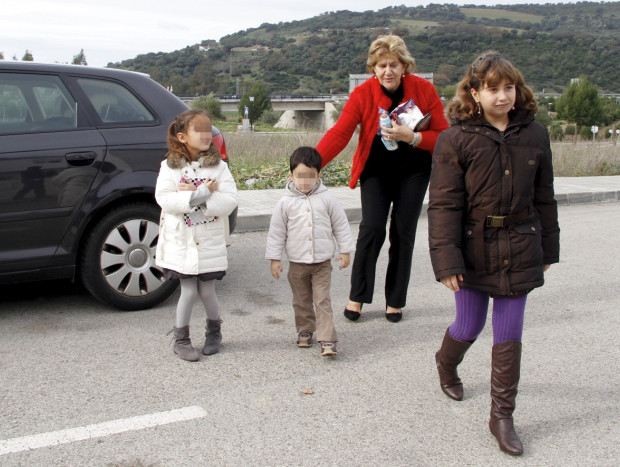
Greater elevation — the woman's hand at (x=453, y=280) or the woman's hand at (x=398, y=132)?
the woman's hand at (x=398, y=132)

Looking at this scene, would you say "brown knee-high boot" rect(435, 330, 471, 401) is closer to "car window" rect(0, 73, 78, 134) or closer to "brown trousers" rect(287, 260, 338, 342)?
"brown trousers" rect(287, 260, 338, 342)

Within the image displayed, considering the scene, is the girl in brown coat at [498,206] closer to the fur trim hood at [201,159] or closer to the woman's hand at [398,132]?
the woman's hand at [398,132]

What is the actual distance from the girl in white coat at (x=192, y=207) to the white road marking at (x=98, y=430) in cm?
74

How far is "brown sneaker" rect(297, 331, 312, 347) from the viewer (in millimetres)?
4531

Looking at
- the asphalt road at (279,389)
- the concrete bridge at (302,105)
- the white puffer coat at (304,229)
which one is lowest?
the concrete bridge at (302,105)

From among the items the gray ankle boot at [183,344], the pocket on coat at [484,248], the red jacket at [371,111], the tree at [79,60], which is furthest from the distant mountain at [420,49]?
the pocket on coat at [484,248]

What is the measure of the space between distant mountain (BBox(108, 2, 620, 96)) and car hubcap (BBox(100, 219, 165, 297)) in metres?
78.6

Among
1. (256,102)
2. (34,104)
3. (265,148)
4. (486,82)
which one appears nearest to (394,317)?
(486,82)

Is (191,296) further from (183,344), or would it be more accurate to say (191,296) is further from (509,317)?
(509,317)

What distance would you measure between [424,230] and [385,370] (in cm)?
486

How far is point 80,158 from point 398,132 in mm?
2126

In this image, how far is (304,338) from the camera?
454cm

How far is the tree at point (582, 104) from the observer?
5806 centimetres

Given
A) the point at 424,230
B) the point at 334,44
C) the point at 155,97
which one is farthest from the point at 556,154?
the point at 334,44
